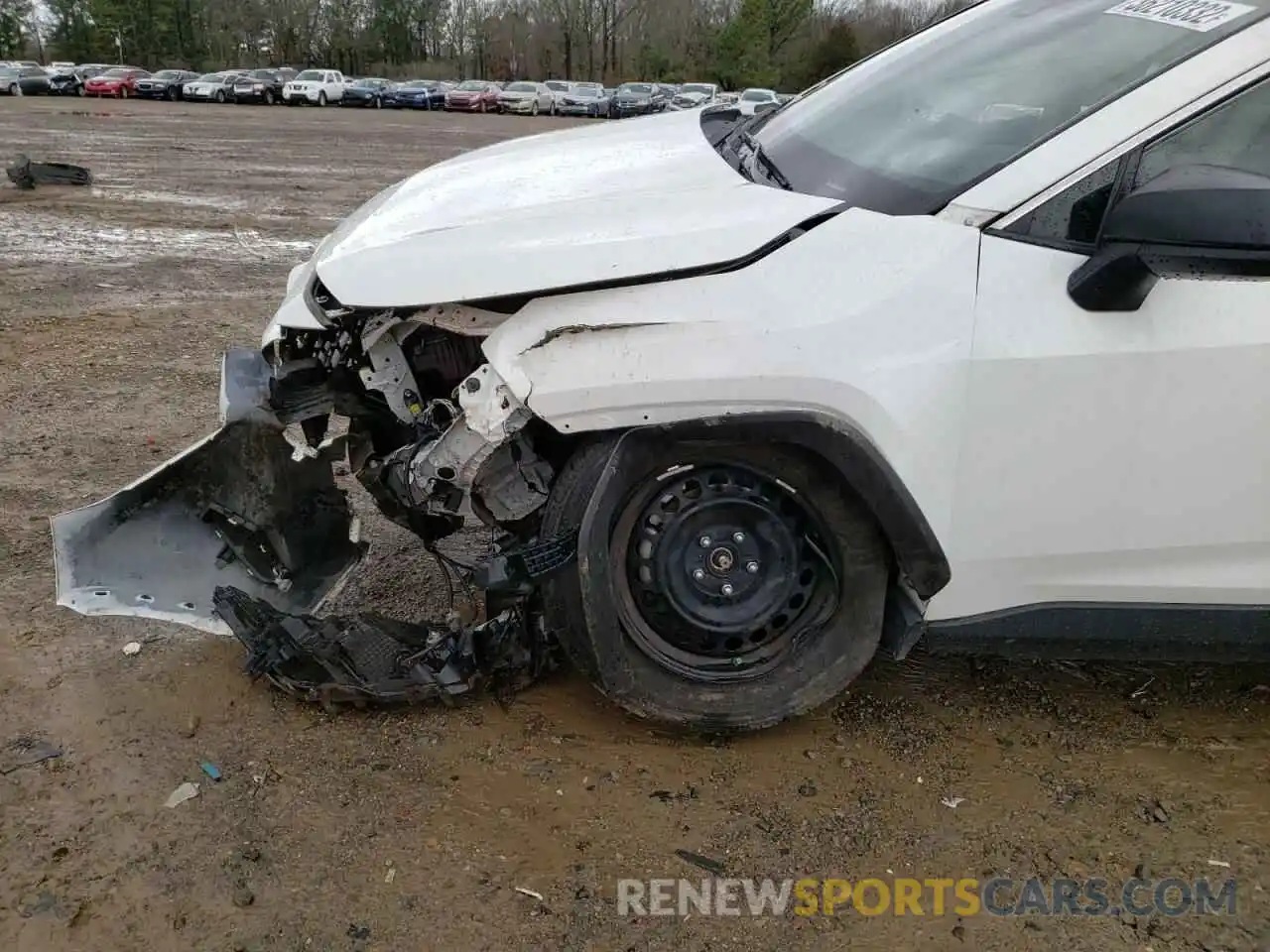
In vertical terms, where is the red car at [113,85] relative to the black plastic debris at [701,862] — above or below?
above


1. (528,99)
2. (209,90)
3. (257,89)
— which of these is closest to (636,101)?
(528,99)

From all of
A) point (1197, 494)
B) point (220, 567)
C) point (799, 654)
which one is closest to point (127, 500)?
point (220, 567)

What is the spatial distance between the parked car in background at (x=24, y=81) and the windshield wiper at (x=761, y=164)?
4277 centimetres

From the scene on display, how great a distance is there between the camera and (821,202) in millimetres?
2344

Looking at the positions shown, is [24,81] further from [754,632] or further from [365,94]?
[754,632]

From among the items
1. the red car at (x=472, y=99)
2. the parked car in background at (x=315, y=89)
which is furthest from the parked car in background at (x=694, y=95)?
the parked car in background at (x=315, y=89)

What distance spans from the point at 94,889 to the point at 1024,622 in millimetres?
2248

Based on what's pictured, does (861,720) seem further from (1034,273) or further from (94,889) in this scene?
(94,889)

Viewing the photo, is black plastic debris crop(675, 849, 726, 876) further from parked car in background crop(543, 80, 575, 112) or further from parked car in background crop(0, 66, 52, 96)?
parked car in background crop(0, 66, 52, 96)

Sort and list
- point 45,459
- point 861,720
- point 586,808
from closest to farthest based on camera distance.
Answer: point 586,808
point 861,720
point 45,459

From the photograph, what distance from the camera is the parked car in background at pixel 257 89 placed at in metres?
37.9

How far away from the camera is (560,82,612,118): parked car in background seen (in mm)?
38344

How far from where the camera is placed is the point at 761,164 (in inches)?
112

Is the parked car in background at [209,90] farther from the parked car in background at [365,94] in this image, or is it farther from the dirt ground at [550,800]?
the dirt ground at [550,800]
